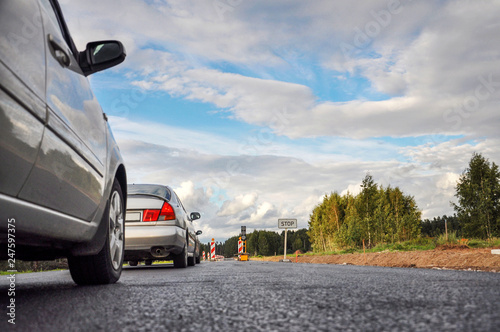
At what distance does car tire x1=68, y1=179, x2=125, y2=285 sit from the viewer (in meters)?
3.84

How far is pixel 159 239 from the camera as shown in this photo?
25.5ft

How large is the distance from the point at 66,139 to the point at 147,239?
5253 mm

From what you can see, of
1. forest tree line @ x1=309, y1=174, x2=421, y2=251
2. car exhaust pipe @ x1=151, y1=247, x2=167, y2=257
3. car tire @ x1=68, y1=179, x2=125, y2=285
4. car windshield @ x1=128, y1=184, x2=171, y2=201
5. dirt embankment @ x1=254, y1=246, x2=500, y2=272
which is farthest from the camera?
forest tree line @ x1=309, y1=174, x2=421, y2=251

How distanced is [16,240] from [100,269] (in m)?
1.64

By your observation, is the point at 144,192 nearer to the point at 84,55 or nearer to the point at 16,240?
the point at 84,55

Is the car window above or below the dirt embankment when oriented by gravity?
above

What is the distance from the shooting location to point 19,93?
203cm

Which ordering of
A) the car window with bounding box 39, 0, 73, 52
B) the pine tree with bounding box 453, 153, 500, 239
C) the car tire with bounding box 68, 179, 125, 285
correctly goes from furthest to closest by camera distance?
the pine tree with bounding box 453, 153, 500, 239
the car tire with bounding box 68, 179, 125, 285
the car window with bounding box 39, 0, 73, 52

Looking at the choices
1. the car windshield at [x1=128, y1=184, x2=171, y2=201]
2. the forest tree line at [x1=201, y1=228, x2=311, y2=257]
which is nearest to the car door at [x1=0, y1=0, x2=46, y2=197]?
the car windshield at [x1=128, y1=184, x2=171, y2=201]

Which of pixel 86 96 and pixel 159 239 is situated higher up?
→ pixel 86 96

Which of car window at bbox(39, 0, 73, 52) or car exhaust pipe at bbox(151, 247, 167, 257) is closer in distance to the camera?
car window at bbox(39, 0, 73, 52)

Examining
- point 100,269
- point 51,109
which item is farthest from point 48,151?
point 100,269

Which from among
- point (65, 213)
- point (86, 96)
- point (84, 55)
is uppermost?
point (84, 55)

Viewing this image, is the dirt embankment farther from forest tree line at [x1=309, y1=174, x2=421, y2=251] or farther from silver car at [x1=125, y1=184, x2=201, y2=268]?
forest tree line at [x1=309, y1=174, x2=421, y2=251]
